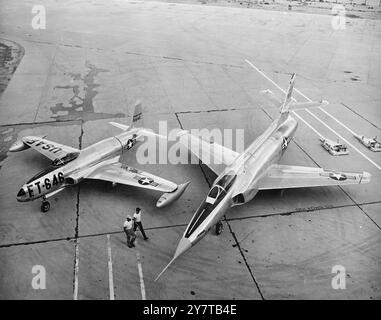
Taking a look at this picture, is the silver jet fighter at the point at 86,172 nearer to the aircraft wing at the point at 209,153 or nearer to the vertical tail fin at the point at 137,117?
the vertical tail fin at the point at 137,117

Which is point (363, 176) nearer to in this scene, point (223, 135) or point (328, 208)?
point (328, 208)

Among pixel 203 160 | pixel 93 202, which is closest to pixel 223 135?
pixel 203 160

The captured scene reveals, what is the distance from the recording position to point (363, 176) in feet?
54.1

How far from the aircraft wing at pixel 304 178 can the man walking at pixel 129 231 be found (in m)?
5.98

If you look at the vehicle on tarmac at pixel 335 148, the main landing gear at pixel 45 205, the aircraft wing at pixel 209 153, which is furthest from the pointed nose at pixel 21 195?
the vehicle on tarmac at pixel 335 148

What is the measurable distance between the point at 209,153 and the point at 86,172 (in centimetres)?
618

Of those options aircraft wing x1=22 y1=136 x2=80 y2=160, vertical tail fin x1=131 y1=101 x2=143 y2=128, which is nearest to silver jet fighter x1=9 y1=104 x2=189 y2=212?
aircraft wing x1=22 y1=136 x2=80 y2=160

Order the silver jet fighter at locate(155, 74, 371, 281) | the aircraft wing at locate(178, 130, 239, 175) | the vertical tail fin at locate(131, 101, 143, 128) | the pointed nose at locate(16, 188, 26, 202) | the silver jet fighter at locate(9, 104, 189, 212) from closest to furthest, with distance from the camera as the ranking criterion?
1. the silver jet fighter at locate(155, 74, 371, 281)
2. the pointed nose at locate(16, 188, 26, 202)
3. the silver jet fighter at locate(9, 104, 189, 212)
4. the aircraft wing at locate(178, 130, 239, 175)
5. the vertical tail fin at locate(131, 101, 143, 128)

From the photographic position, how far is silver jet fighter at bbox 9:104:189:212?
14797 millimetres

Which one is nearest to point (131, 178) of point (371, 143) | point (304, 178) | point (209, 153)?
point (209, 153)

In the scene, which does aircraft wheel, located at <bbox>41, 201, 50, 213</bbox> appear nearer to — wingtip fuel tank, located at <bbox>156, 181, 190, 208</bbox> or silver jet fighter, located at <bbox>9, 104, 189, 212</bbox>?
silver jet fighter, located at <bbox>9, 104, 189, 212</bbox>

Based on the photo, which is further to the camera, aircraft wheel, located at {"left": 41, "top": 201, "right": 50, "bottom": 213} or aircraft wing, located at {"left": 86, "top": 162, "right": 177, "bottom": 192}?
aircraft wing, located at {"left": 86, "top": 162, "right": 177, "bottom": 192}

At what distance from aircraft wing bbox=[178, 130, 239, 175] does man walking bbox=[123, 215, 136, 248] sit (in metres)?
5.44

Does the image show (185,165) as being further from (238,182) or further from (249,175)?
(238,182)
